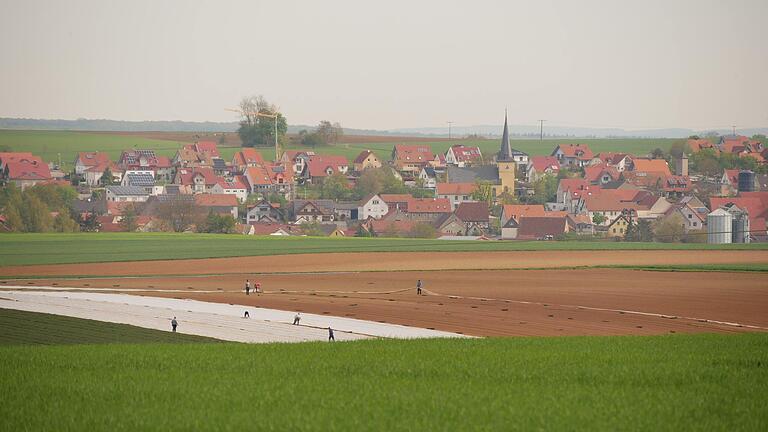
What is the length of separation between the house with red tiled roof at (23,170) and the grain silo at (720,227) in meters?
79.2

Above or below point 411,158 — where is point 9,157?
above

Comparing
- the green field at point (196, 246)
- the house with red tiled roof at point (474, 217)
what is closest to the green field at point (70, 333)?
the green field at point (196, 246)

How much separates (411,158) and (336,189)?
53.1m

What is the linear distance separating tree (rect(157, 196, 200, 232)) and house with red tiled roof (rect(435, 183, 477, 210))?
4348cm

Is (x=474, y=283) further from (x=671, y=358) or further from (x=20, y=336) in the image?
(x=671, y=358)

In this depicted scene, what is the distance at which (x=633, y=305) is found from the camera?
40.0 metres


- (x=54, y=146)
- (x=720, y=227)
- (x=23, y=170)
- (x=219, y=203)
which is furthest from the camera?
(x=54, y=146)

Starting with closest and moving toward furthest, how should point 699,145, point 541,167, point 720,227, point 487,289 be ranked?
1. point 487,289
2. point 720,227
3. point 541,167
4. point 699,145

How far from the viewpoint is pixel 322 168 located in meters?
161

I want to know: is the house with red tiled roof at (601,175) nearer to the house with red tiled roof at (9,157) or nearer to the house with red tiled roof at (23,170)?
the house with red tiled roof at (23,170)

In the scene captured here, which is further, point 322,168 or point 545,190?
point 322,168

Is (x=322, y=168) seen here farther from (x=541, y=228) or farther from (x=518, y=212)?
(x=541, y=228)

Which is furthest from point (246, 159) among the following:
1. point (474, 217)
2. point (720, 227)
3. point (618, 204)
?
point (720, 227)

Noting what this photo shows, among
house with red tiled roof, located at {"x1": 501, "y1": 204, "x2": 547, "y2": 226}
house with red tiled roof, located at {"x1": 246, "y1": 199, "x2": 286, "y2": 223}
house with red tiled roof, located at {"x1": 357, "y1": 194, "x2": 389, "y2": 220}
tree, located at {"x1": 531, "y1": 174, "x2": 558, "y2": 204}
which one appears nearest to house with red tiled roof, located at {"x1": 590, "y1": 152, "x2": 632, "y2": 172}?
tree, located at {"x1": 531, "y1": 174, "x2": 558, "y2": 204}
